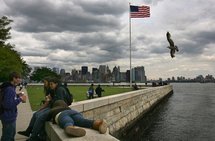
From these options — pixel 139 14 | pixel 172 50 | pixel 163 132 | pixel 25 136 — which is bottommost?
→ pixel 163 132

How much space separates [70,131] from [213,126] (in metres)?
18.2

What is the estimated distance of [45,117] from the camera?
693cm

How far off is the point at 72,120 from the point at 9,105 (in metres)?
1.34

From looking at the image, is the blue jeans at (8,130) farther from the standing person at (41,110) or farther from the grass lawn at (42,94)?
the grass lawn at (42,94)

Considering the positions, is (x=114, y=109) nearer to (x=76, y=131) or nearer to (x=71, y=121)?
(x=71, y=121)

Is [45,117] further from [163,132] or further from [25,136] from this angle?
[163,132]

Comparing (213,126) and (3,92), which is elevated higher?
(3,92)


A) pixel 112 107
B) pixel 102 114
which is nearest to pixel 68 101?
pixel 102 114

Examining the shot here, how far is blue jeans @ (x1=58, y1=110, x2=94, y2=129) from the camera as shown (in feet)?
19.2

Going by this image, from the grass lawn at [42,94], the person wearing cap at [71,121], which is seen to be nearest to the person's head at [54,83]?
the person wearing cap at [71,121]

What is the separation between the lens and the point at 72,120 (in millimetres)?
5863

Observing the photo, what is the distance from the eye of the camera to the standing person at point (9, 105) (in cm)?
617

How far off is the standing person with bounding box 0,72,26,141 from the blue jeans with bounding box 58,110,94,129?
907 mm

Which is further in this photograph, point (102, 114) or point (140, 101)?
point (140, 101)
